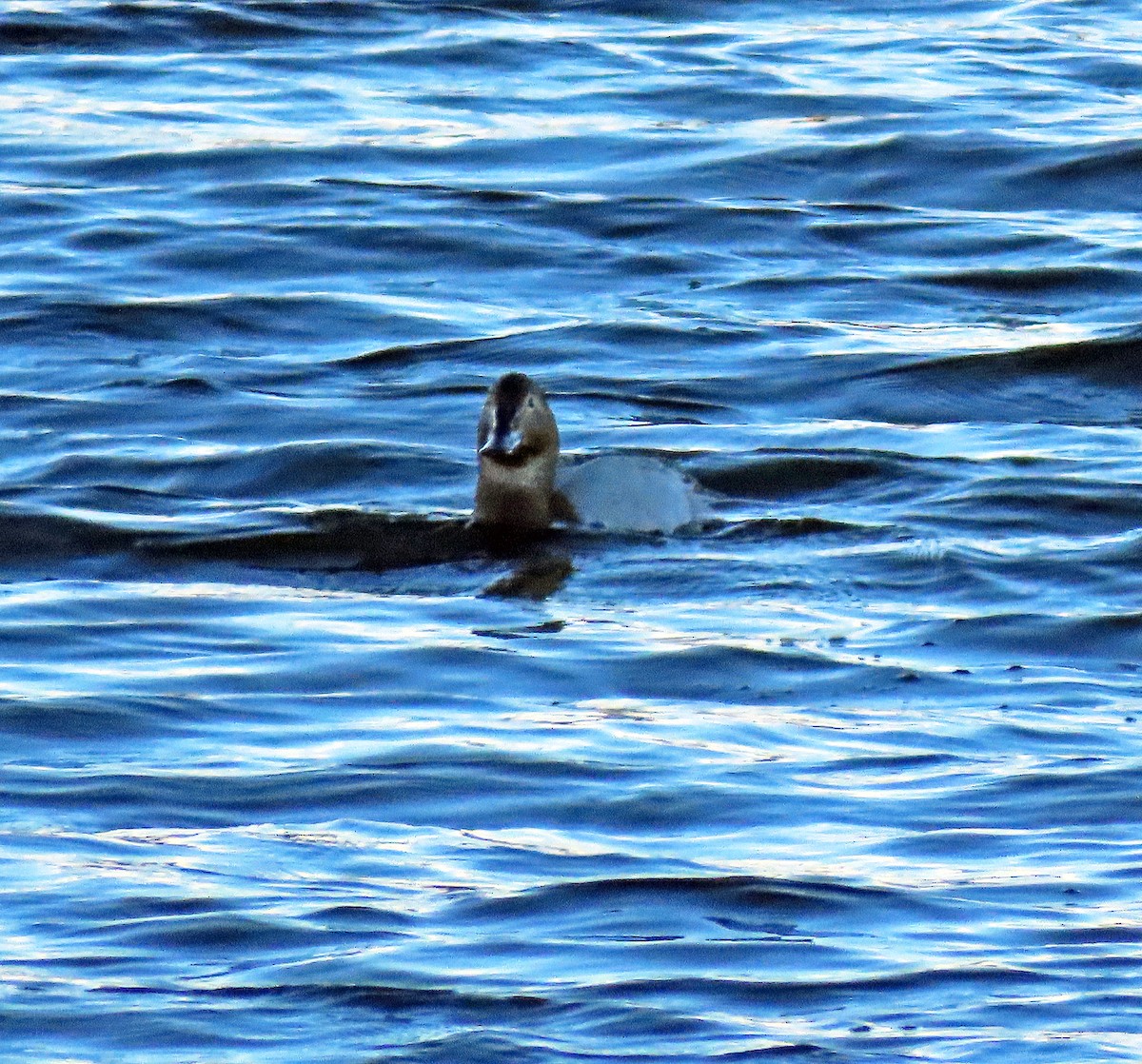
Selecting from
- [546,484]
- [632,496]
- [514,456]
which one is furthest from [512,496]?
[632,496]

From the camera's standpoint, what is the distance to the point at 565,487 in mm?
10422

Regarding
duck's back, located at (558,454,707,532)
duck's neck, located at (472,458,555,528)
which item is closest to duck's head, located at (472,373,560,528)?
duck's neck, located at (472,458,555,528)

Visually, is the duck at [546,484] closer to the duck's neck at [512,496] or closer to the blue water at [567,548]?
the duck's neck at [512,496]

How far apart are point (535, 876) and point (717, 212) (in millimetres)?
9167

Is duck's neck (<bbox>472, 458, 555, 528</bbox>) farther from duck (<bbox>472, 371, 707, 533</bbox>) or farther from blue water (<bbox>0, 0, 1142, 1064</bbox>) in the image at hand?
blue water (<bbox>0, 0, 1142, 1064</bbox>)

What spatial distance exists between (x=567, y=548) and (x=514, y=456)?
361mm

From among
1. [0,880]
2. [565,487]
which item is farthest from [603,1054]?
[565,487]

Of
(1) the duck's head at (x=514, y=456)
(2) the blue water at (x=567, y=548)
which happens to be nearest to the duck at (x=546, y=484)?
(1) the duck's head at (x=514, y=456)

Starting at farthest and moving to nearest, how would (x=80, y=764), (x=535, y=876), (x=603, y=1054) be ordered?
(x=80, y=764) < (x=535, y=876) < (x=603, y=1054)

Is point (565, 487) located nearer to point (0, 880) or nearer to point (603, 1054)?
point (0, 880)

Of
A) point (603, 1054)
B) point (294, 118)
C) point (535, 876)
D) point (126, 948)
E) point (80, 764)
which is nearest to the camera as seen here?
point (603, 1054)

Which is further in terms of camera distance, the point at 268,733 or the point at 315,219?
the point at 315,219

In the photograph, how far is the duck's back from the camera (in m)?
10.1

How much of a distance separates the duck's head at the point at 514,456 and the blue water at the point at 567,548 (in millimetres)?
152
